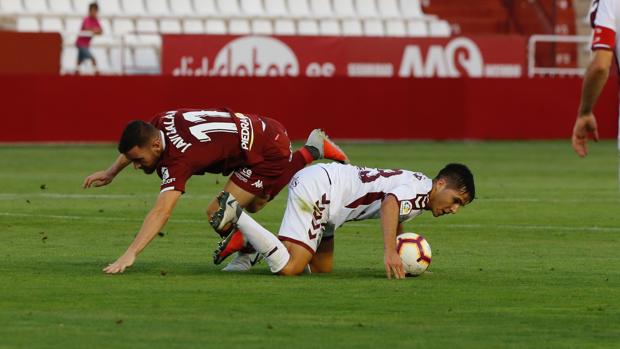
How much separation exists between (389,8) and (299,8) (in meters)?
2.40

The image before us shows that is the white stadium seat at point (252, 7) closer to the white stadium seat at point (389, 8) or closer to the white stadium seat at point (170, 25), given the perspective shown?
the white stadium seat at point (170, 25)

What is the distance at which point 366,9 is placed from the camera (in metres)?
38.3

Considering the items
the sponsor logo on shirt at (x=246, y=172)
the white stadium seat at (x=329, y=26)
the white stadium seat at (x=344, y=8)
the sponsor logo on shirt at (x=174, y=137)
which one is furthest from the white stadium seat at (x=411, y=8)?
the sponsor logo on shirt at (x=174, y=137)

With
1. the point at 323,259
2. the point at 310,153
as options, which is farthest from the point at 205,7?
the point at 323,259

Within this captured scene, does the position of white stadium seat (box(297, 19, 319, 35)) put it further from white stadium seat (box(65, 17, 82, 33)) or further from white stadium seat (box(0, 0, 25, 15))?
white stadium seat (box(0, 0, 25, 15))

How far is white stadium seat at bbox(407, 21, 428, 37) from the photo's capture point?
37.6 m

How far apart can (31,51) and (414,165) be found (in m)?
8.63

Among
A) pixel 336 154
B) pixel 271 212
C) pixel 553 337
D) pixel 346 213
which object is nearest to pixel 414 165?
pixel 271 212

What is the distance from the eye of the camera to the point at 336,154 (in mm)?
12969

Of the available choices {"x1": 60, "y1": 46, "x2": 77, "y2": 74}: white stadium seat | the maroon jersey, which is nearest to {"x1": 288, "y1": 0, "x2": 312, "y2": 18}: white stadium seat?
{"x1": 60, "y1": 46, "x2": 77, "y2": 74}: white stadium seat

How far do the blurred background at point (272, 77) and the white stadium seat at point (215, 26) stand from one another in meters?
0.04

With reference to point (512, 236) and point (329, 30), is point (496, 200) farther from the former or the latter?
point (329, 30)

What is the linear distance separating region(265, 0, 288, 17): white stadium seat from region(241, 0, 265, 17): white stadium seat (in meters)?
0.17

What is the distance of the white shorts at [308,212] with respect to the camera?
1093cm
